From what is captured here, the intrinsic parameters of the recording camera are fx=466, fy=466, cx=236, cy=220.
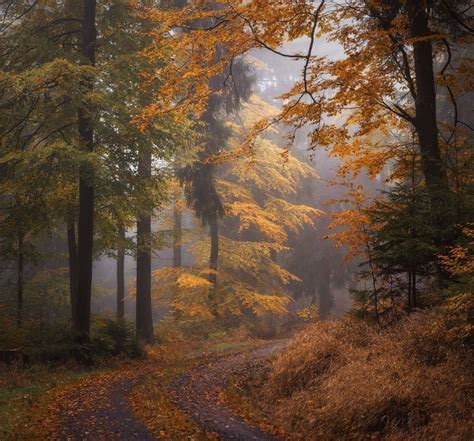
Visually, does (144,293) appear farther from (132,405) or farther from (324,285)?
(324,285)

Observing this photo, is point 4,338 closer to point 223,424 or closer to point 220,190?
point 223,424

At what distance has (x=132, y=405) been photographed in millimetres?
→ 8375

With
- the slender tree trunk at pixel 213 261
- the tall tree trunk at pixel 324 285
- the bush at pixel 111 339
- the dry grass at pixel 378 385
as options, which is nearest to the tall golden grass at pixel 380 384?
the dry grass at pixel 378 385

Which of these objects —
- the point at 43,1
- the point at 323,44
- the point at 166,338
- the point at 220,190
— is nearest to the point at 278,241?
the point at 220,190

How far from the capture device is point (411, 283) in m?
10.4

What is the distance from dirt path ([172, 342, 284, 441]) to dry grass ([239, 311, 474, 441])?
0.71 m

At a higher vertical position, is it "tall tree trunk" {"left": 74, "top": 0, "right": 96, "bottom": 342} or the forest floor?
"tall tree trunk" {"left": 74, "top": 0, "right": 96, "bottom": 342}

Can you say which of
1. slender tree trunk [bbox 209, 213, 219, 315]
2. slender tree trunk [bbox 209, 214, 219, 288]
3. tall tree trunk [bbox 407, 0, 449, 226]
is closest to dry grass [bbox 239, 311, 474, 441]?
tall tree trunk [bbox 407, 0, 449, 226]

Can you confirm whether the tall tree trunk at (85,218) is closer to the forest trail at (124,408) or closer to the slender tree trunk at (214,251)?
the forest trail at (124,408)

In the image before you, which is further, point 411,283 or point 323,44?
point 323,44

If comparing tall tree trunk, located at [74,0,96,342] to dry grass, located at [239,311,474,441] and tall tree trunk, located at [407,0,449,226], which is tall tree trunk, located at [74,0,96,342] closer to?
dry grass, located at [239,311,474,441]

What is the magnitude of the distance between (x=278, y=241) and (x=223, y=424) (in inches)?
597

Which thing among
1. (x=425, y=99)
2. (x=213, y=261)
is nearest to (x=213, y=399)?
(x=425, y=99)

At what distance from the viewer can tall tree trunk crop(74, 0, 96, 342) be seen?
12828 mm
